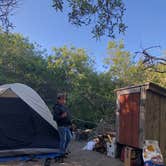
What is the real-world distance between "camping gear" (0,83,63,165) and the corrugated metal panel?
192cm

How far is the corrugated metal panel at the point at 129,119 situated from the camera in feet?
21.3

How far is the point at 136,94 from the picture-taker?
6.64m

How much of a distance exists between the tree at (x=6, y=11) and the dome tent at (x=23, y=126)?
1433 millimetres

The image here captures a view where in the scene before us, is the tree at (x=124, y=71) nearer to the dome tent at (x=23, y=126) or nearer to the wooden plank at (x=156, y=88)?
the wooden plank at (x=156, y=88)

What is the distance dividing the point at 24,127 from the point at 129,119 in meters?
2.79

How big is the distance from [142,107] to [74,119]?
21.2 ft

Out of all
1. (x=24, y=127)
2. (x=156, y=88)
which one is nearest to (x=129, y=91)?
(x=156, y=88)

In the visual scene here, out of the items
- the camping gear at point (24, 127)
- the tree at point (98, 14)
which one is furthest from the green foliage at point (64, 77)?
the tree at point (98, 14)

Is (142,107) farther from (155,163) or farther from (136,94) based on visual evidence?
(155,163)

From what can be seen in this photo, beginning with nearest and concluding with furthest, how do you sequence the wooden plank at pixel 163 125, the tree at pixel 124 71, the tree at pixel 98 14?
1. the tree at pixel 98 14
2. the wooden plank at pixel 163 125
3. the tree at pixel 124 71

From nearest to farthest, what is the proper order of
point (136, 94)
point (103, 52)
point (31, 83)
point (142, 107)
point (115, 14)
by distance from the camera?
1. point (115, 14)
2. point (142, 107)
3. point (136, 94)
4. point (31, 83)
5. point (103, 52)

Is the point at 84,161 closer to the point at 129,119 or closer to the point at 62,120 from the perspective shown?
the point at 62,120

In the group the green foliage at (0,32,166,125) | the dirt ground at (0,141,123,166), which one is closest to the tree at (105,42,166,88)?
the green foliage at (0,32,166,125)

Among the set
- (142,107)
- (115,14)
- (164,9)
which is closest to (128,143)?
(142,107)
